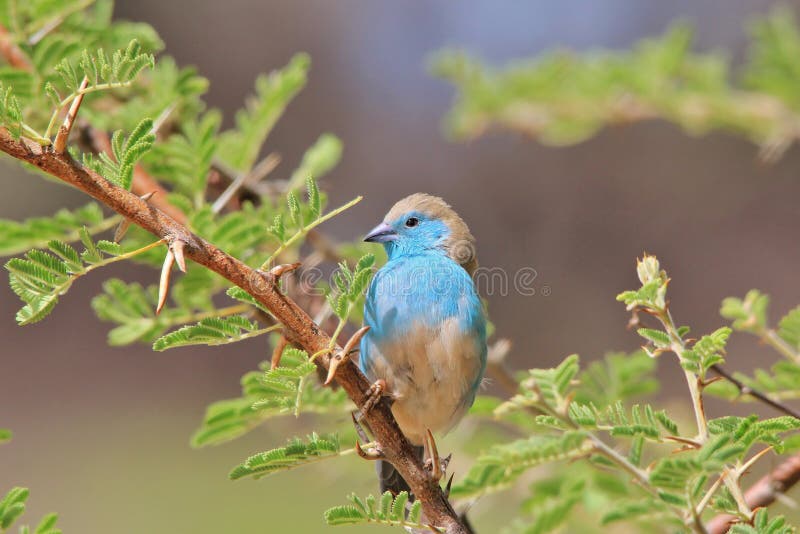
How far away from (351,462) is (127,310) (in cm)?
95

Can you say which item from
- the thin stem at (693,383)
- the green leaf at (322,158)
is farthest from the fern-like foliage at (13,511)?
the green leaf at (322,158)

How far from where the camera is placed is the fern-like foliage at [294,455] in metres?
1.94

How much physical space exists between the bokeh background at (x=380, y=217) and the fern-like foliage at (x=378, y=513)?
5198 mm

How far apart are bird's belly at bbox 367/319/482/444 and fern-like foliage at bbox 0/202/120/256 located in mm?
1047

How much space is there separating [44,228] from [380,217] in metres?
6.35

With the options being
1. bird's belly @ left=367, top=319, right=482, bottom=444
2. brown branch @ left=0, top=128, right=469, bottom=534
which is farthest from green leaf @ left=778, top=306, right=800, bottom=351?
bird's belly @ left=367, top=319, right=482, bottom=444

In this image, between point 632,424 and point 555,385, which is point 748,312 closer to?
point 632,424

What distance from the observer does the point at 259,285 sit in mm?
1770

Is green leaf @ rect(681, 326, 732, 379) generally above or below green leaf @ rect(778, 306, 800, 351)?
below

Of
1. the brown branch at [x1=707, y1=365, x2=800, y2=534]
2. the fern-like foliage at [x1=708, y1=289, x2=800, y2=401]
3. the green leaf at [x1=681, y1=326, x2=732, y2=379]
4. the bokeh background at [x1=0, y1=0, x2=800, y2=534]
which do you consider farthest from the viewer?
the bokeh background at [x1=0, y1=0, x2=800, y2=534]

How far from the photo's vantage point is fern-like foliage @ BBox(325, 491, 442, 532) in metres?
1.86

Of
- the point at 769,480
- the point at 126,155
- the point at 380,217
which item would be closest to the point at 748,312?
the point at 769,480

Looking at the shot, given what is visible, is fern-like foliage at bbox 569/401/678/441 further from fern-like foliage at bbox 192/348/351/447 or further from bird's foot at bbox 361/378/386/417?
fern-like foliage at bbox 192/348/351/447

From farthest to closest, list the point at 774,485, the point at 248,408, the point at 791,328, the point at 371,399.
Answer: the point at 248,408 → the point at 791,328 → the point at 774,485 → the point at 371,399
